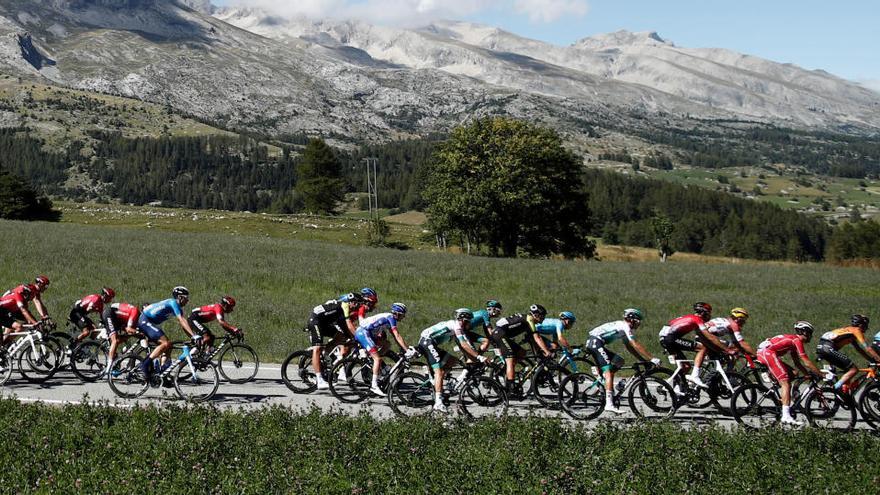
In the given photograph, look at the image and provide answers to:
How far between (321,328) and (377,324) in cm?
184

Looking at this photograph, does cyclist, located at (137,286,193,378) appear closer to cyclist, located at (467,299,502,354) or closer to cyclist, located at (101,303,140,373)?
cyclist, located at (101,303,140,373)

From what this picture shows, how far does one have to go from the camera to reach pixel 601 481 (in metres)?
10.6

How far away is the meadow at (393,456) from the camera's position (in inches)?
412

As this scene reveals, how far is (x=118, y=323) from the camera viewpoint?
1741 cm

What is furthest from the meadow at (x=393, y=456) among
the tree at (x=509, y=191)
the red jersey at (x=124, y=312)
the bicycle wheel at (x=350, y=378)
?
the tree at (x=509, y=191)

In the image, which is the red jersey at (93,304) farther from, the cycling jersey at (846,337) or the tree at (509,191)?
the tree at (509,191)

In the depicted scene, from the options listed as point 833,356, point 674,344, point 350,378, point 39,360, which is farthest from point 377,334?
point 833,356

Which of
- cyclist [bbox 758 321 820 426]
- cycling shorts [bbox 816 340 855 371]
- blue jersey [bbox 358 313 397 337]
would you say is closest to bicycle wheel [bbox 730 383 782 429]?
cyclist [bbox 758 321 820 426]

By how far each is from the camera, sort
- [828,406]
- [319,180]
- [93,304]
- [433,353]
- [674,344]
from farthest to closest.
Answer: [319,180] → [93,304] → [674,344] → [433,353] → [828,406]

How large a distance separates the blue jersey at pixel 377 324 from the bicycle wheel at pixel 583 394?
396 centimetres

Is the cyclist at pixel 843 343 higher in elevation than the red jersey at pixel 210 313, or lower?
higher

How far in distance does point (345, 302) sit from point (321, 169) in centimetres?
10440

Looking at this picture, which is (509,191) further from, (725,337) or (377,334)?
(377,334)

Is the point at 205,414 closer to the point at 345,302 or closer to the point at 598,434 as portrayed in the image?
the point at 345,302
